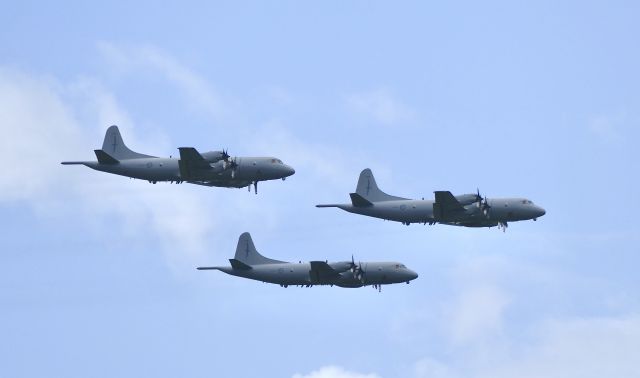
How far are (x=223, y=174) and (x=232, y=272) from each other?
14809 millimetres

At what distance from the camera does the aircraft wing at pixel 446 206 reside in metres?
175

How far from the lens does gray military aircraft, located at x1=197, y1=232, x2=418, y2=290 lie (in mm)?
176625

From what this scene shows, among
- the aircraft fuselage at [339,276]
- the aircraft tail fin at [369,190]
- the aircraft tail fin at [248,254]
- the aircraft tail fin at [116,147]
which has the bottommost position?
the aircraft fuselage at [339,276]

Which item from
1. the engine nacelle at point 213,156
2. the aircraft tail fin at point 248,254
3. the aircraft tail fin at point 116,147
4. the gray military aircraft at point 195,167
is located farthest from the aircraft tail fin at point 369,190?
the aircraft tail fin at point 116,147

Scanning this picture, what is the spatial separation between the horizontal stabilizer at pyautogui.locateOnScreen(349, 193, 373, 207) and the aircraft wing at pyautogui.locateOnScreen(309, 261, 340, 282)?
9606mm

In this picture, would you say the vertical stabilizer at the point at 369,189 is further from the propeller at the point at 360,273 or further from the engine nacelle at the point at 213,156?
the engine nacelle at the point at 213,156

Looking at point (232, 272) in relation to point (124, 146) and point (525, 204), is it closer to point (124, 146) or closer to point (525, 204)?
point (124, 146)

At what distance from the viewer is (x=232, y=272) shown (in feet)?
598

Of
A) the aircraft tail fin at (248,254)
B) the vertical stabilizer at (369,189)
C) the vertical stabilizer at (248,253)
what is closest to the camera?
the aircraft tail fin at (248,254)

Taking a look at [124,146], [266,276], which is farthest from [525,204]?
[124,146]

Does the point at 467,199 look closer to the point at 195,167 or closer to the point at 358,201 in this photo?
the point at 358,201

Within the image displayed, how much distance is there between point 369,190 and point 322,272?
1475 centimetres

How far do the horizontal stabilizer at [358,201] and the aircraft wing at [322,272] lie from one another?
961cm

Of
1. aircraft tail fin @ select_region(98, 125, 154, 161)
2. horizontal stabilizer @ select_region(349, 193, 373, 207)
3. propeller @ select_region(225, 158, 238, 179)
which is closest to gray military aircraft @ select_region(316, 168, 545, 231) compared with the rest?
horizontal stabilizer @ select_region(349, 193, 373, 207)
